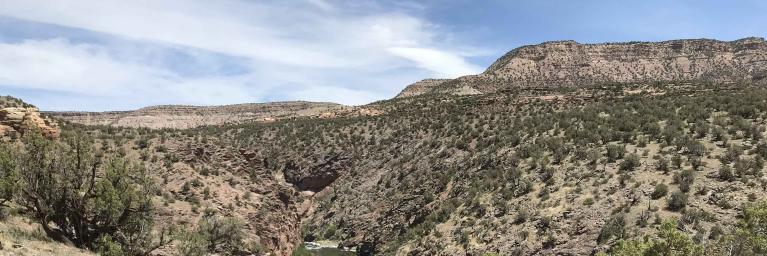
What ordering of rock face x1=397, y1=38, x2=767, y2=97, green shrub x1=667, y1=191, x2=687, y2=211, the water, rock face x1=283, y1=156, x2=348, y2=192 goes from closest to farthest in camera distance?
green shrub x1=667, y1=191, x2=687, y2=211 → the water → rock face x1=283, y1=156, x2=348, y2=192 → rock face x1=397, y1=38, x2=767, y2=97

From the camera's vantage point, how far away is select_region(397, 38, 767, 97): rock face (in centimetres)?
10738

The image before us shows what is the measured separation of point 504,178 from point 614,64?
95.1m

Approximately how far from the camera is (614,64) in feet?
402

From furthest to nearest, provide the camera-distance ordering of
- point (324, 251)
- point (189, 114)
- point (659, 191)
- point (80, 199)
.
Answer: point (189, 114)
point (324, 251)
point (659, 191)
point (80, 199)

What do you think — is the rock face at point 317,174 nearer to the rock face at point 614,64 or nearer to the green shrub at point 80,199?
the rock face at point 614,64

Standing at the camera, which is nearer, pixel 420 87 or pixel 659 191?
pixel 659 191

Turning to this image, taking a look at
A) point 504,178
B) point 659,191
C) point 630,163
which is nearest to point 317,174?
point 504,178

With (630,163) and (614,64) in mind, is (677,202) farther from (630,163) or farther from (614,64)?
(614,64)

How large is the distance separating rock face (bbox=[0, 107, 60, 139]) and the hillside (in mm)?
1193

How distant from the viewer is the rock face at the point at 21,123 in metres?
30.0

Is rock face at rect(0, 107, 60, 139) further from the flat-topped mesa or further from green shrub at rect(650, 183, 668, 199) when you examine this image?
the flat-topped mesa

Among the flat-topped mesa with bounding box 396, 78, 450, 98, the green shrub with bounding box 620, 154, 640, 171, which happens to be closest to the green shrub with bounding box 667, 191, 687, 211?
the green shrub with bounding box 620, 154, 640, 171

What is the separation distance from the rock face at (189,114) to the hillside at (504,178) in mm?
57050

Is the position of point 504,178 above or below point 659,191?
below
